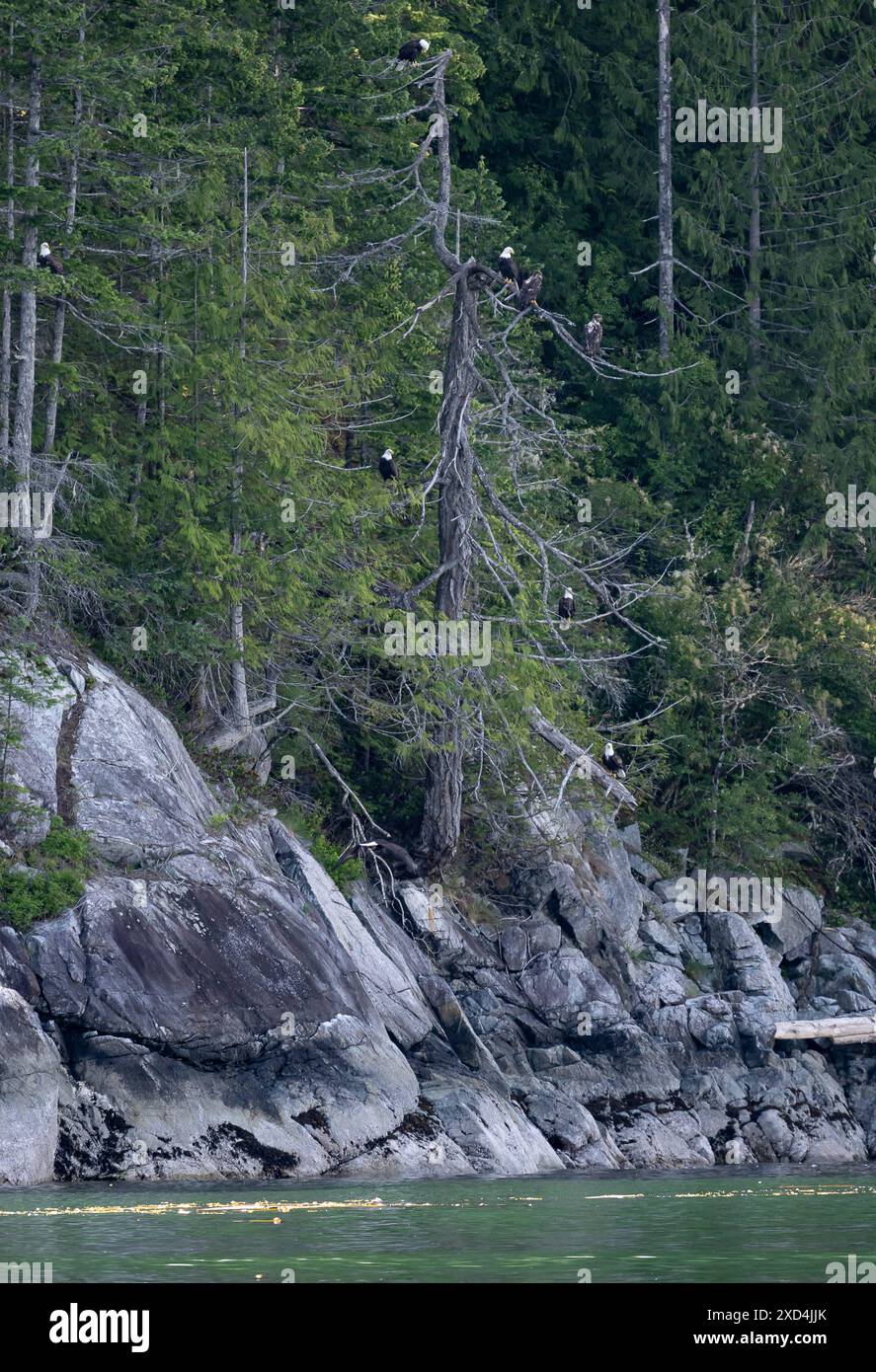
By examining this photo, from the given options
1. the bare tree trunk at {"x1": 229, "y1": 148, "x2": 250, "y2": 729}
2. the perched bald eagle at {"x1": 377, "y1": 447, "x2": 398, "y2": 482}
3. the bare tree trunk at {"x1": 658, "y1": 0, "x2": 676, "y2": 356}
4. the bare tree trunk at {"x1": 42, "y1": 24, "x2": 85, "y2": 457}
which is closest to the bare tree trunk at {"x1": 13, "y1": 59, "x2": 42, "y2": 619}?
the bare tree trunk at {"x1": 42, "y1": 24, "x2": 85, "y2": 457}

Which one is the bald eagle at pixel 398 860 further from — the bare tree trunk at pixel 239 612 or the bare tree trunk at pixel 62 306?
the bare tree trunk at pixel 62 306

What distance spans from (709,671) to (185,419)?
9.91 metres

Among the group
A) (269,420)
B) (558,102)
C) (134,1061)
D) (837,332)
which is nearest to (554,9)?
(558,102)

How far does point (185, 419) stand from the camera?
26.0 meters

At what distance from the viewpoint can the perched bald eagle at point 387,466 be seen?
2676cm

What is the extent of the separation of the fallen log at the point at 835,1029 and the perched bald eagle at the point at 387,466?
8.46 m

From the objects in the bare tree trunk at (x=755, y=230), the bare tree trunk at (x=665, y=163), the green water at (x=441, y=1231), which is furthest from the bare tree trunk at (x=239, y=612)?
the bare tree trunk at (x=755, y=230)

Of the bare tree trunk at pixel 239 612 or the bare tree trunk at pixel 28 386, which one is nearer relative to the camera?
the bare tree trunk at pixel 28 386

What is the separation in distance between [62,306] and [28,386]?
2035 millimetres

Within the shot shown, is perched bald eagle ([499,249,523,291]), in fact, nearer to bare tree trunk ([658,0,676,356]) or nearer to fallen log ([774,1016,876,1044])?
fallen log ([774,1016,876,1044])

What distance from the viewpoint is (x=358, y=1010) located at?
878 inches

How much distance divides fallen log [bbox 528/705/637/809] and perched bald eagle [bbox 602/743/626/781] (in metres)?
0.14

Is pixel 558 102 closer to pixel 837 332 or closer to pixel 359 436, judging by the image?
pixel 837 332

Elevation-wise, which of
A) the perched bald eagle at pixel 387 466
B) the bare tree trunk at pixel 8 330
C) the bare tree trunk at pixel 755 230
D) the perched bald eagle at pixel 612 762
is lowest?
the perched bald eagle at pixel 612 762
